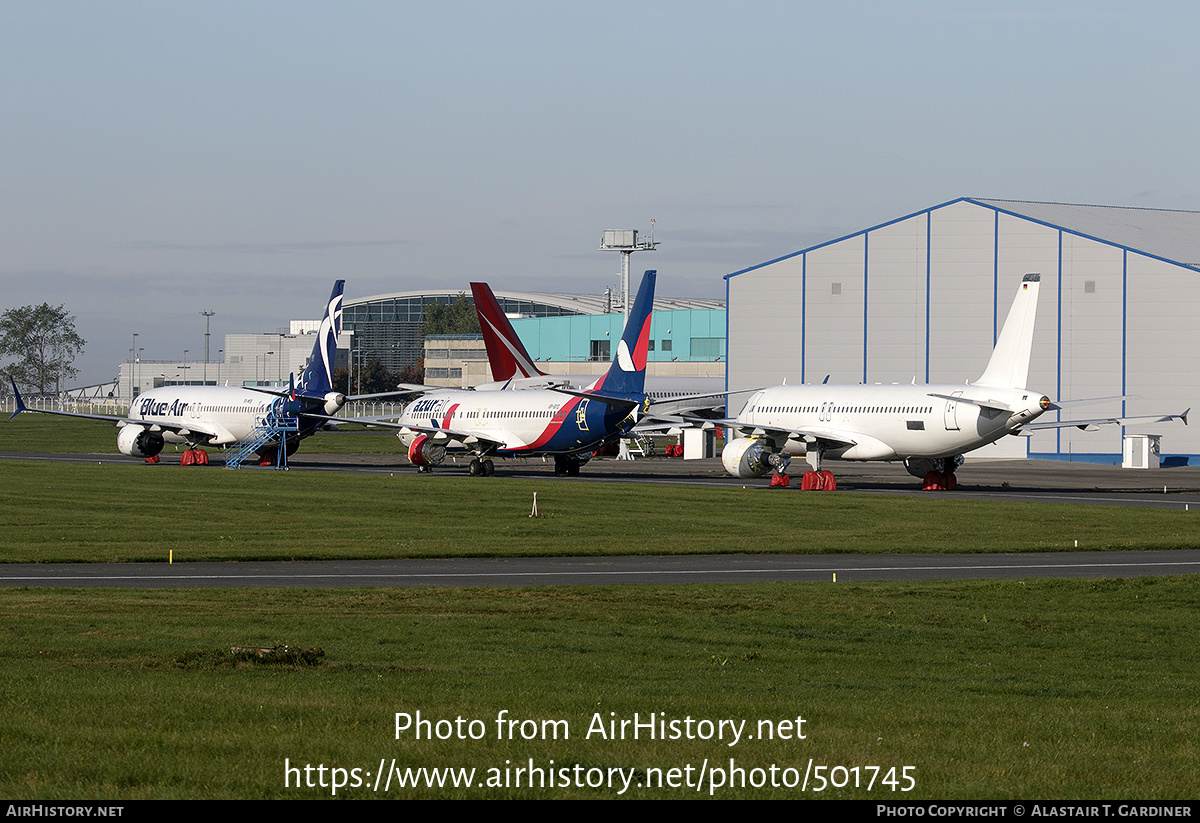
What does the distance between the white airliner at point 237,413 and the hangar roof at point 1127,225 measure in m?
38.6

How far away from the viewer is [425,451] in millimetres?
62906

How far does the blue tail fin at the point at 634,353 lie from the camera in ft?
180

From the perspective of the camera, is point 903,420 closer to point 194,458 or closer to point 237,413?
point 237,413

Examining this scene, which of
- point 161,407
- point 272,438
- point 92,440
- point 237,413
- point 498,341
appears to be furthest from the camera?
point 92,440

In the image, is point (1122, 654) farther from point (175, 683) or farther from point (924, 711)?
point (175, 683)

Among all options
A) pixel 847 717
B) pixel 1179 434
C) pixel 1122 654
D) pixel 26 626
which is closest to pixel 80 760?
pixel 847 717

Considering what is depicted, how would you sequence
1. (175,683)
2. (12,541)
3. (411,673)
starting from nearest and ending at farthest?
(175,683), (411,673), (12,541)

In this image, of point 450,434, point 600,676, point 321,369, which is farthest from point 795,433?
point 600,676

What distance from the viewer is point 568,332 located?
148 m

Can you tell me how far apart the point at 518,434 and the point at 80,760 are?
51.1 metres

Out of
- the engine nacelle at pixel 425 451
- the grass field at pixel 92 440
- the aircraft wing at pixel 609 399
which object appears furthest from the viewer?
the grass field at pixel 92 440

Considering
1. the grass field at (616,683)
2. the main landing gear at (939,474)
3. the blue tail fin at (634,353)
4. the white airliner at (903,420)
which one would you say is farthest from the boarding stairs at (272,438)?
the grass field at (616,683)

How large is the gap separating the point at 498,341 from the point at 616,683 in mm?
64331

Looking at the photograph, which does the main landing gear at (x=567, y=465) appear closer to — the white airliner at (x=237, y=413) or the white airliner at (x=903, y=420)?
the white airliner at (x=903, y=420)
